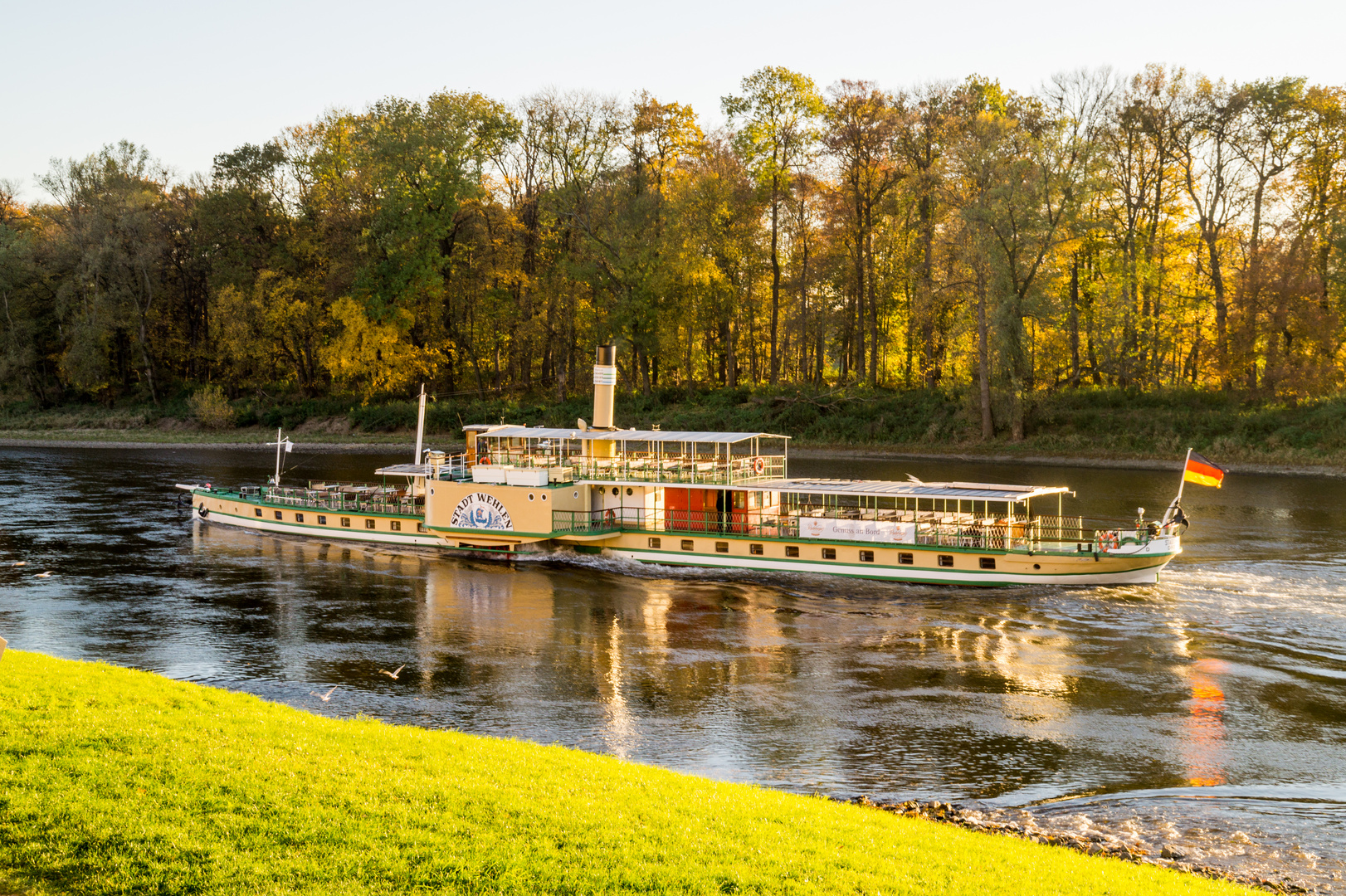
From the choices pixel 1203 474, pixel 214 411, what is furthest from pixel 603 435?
pixel 214 411

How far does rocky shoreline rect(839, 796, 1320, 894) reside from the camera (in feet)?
49.6

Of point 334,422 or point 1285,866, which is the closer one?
point 1285,866

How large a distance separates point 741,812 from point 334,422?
3915 inches

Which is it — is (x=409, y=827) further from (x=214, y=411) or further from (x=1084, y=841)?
(x=214, y=411)

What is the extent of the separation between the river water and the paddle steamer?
1.16 m

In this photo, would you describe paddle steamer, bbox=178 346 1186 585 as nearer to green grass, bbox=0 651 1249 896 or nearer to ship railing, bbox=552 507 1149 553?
ship railing, bbox=552 507 1149 553

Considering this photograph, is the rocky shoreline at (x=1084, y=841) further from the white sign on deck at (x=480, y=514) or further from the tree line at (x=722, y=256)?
the tree line at (x=722, y=256)

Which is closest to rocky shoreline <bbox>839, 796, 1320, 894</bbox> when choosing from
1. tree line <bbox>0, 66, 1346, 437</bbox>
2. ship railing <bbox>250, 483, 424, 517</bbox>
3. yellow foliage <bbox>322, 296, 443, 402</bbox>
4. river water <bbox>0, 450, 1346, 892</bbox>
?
river water <bbox>0, 450, 1346, 892</bbox>

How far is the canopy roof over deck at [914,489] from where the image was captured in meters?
38.1

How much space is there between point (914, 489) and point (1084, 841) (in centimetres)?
2449

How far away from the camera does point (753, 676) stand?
90.4 ft

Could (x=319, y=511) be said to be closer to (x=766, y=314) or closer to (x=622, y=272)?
(x=622, y=272)

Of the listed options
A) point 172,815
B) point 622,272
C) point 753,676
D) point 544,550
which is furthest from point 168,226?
point 172,815

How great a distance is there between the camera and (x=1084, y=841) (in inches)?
647
